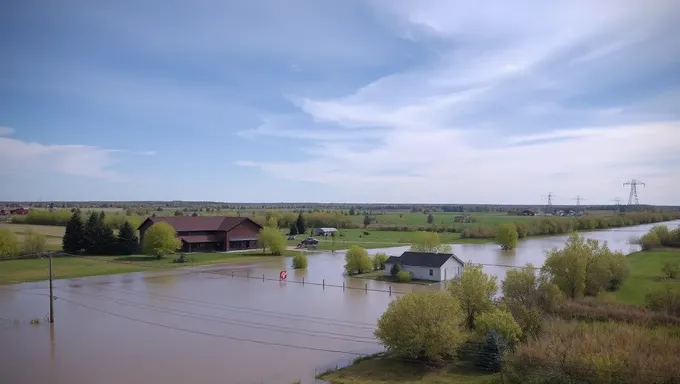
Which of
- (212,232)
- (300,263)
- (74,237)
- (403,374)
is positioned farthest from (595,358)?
(74,237)

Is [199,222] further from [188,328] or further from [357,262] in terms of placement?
[188,328]

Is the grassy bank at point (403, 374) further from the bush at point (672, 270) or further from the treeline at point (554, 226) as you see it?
the treeline at point (554, 226)

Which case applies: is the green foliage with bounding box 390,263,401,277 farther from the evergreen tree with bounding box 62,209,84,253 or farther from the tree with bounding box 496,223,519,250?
the evergreen tree with bounding box 62,209,84,253

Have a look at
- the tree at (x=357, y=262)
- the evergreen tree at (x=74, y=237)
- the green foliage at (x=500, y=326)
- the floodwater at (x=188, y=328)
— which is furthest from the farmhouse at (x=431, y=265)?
the evergreen tree at (x=74, y=237)

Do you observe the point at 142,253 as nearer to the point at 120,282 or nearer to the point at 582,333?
the point at 120,282

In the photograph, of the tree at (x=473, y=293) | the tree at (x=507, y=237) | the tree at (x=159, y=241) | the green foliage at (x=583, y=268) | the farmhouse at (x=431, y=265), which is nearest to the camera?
the tree at (x=473, y=293)
